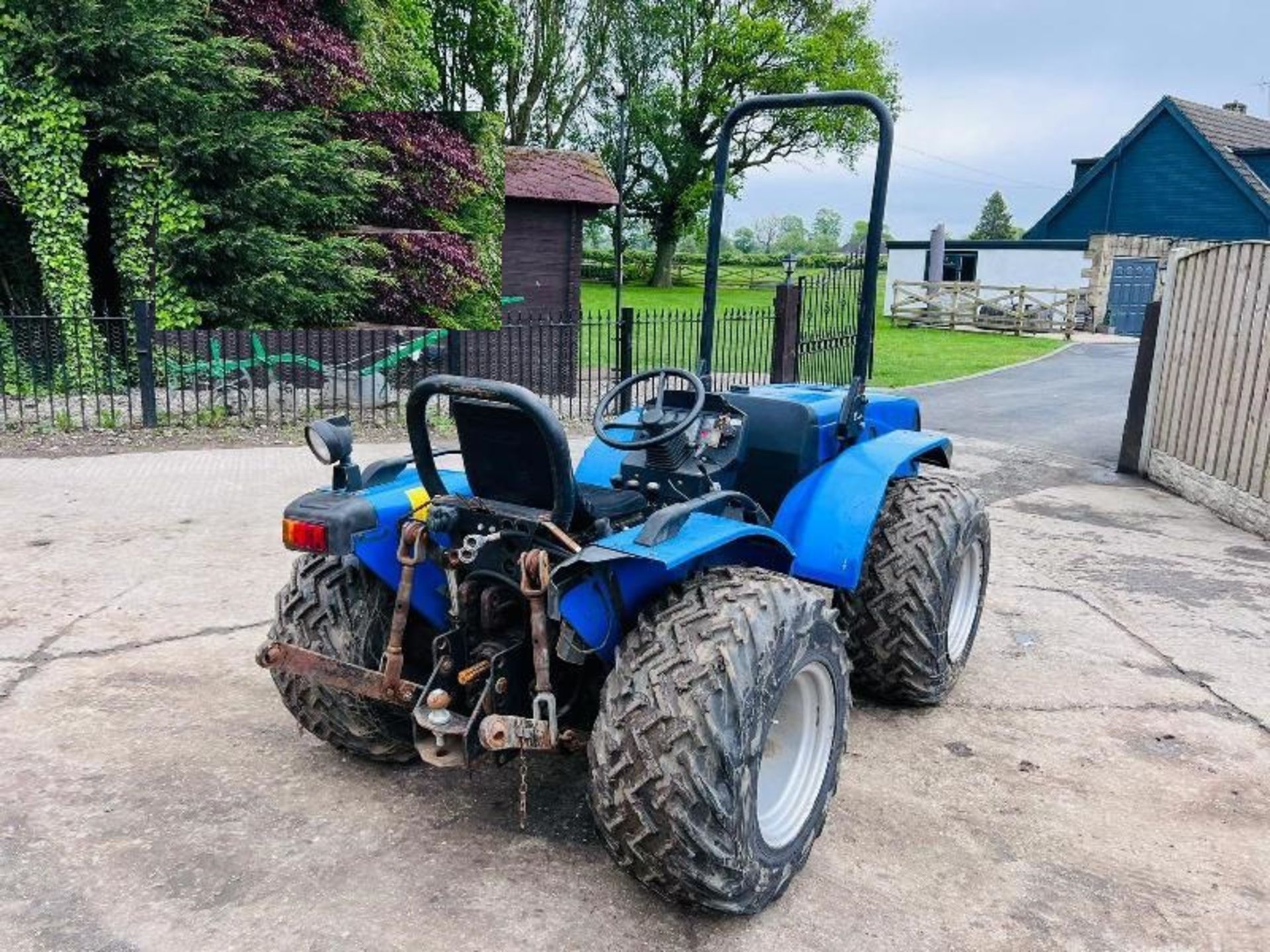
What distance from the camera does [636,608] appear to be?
281 cm

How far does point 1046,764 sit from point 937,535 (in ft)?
2.96

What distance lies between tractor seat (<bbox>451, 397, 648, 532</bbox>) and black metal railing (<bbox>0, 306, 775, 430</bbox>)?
306 inches

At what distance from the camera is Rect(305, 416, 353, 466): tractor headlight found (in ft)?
9.89

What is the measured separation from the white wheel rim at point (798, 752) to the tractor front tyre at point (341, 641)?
1192 mm

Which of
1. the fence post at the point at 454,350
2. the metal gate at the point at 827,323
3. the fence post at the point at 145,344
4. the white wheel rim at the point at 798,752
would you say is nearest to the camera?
the white wheel rim at the point at 798,752

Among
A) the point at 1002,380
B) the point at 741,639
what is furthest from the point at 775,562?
the point at 1002,380

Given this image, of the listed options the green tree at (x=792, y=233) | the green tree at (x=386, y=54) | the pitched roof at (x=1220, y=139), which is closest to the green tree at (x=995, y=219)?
the green tree at (x=792, y=233)

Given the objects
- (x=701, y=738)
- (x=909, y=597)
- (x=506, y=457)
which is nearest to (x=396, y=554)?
(x=506, y=457)

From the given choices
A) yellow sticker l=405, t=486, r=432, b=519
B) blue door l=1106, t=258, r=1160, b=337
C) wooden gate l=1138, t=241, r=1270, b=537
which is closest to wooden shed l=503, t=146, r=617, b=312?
wooden gate l=1138, t=241, r=1270, b=537

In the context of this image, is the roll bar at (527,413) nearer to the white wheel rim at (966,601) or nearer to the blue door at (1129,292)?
the white wheel rim at (966,601)

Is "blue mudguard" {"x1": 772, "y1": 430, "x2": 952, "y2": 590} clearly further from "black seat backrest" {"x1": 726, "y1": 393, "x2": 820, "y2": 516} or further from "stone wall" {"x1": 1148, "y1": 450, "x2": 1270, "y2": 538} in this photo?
"stone wall" {"x1": 1148, "y1": 450, "x2": 1270, "y2": 538}

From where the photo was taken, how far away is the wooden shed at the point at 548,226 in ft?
54.8

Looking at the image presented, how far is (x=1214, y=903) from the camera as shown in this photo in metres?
2.88

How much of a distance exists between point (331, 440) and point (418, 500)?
321 millimetres
